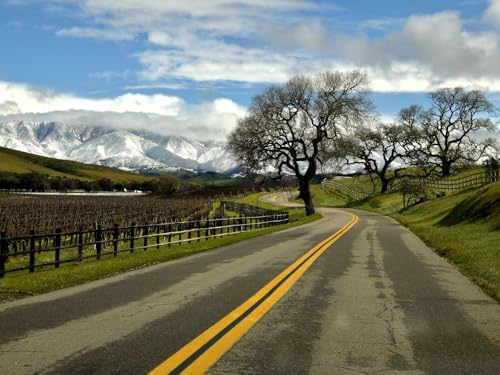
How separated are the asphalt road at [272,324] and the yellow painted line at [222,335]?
4.6 inches

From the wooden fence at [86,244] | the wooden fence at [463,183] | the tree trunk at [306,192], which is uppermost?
the wooden fence at [463,183]

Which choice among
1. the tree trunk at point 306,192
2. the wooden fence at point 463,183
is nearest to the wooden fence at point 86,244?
the tree trunk at point 306,192

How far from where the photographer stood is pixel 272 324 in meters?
7.99

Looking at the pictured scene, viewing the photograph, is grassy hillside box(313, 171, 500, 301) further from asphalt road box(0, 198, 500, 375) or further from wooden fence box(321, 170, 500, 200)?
wooden fence box(321, 170, 500, 200)

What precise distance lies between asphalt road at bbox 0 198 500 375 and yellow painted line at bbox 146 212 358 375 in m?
0.12

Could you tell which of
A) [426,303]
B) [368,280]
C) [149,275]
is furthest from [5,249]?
[426,303]

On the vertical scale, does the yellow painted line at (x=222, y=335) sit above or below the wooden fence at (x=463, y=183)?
below

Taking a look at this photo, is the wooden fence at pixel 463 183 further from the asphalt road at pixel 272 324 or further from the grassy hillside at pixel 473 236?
the asphalt road at pixel 272 324

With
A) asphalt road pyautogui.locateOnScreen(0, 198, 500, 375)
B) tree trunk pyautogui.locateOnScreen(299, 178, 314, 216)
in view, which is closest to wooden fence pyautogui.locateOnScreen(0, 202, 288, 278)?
asphalt road pyautogui.locateOnScreen(0, 198, 500, 375)

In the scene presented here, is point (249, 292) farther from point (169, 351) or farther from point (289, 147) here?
point (289, 147)

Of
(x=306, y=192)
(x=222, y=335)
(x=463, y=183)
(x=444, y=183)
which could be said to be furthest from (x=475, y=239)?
(x=444, y=183)

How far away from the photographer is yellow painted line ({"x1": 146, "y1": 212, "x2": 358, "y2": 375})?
232 inches

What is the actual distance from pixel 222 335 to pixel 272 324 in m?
1.01

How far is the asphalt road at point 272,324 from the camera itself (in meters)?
6.09
